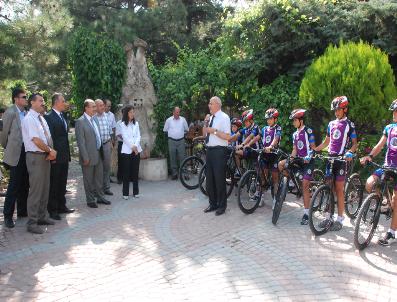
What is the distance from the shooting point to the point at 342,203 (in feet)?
19.7

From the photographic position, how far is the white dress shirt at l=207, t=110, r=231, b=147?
668 cm

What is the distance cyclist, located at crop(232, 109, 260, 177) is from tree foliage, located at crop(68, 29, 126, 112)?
4195 mm

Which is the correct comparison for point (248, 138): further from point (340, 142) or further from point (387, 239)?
point (387, 239)

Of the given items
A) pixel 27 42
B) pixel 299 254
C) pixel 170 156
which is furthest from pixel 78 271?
pixel 27 42

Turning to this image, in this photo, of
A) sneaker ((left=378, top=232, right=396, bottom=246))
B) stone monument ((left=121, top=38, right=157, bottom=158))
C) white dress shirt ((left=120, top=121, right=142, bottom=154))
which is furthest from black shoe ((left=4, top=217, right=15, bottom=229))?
sneaker ((left=378, top=232, right=396, bottom=246))

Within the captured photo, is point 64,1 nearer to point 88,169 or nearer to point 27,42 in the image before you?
point 27,42

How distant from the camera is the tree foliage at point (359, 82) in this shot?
7992mm

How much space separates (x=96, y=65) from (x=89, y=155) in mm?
3898

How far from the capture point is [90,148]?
24.0 feet

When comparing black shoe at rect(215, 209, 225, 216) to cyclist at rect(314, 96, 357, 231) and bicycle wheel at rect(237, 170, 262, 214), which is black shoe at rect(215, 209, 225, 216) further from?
cyclist at rect(314, 96, 357, 231)

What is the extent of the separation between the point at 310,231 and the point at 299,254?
97 centimetres

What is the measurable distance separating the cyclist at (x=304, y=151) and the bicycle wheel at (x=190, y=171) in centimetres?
309

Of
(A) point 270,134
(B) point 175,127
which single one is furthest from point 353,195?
(B) point 175,127

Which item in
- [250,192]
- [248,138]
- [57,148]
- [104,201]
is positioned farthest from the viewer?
[104,201]
